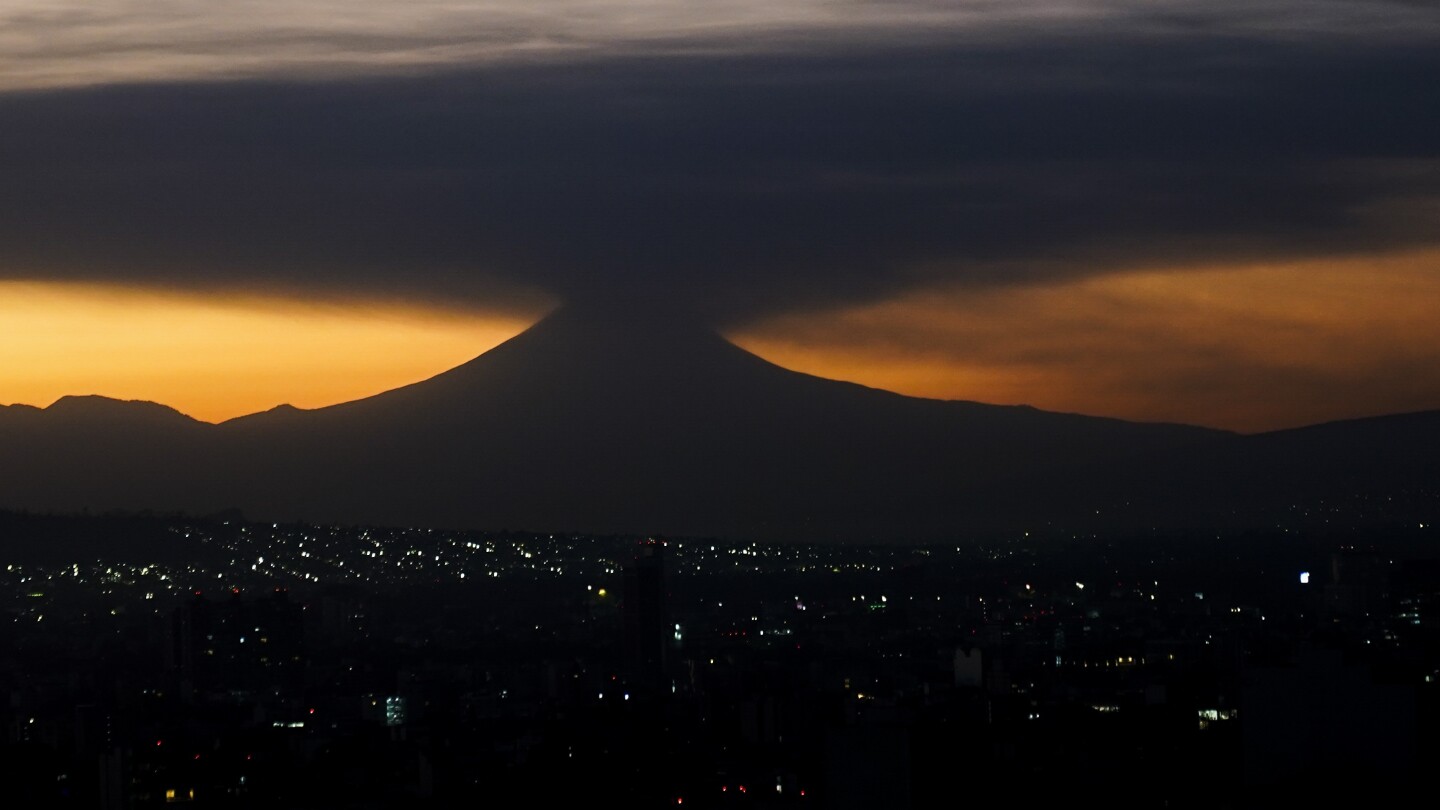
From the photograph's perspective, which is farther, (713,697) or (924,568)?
(924,568)

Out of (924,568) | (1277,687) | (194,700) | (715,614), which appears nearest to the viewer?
(1277,687)

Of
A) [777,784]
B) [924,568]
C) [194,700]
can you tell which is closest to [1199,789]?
[777,784]

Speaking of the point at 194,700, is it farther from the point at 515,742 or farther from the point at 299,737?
the point at 515,742

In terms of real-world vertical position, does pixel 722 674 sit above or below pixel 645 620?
below

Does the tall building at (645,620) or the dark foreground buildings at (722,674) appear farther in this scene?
the tall building at (645,620)

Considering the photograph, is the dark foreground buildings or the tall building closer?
the dark foreground buildings

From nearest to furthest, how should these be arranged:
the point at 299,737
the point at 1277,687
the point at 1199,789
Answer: the point at 1277,687 < the point at 1199,789 < the point at 299,737

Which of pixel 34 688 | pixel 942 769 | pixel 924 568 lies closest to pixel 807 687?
pixel 34 688

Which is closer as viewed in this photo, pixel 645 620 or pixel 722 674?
pixel 722 674

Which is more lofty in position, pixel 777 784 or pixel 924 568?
pixel 924 568

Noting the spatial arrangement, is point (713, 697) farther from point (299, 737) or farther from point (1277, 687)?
point (1277, 687)
